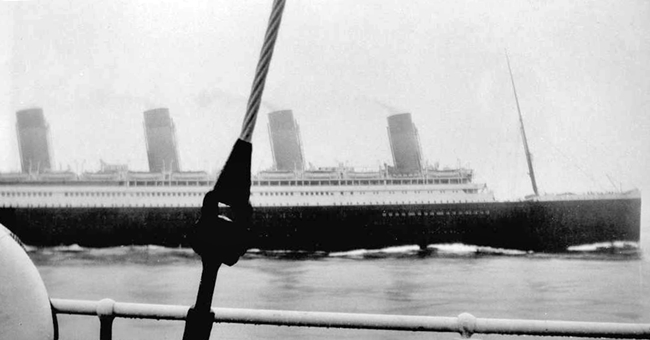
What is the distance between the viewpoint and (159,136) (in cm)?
548

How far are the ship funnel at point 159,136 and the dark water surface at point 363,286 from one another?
1046 millimetres

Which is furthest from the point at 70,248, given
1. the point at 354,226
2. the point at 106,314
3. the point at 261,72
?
the point at 261,72

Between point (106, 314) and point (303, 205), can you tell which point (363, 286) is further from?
point (106, 314)

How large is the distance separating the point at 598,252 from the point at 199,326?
192 inches

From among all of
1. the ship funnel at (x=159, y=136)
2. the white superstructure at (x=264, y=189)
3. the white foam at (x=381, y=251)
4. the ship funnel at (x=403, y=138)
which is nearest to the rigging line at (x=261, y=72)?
the ship funnel at (x=403, y=138)

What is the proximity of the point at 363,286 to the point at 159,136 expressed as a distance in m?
2.56

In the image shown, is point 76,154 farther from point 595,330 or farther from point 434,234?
point 595,330

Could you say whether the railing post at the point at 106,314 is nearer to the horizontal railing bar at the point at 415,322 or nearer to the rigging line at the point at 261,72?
the horizontal railing bar at the point at 415,322

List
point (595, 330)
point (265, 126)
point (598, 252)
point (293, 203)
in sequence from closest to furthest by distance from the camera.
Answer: point (595, 330) < point (598, 252) < point (265, 126) < point (293, 203)

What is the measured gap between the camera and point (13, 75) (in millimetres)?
4773

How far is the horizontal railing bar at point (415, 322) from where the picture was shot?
1.47m

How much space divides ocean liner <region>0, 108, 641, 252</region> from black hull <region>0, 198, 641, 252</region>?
0.07 ft

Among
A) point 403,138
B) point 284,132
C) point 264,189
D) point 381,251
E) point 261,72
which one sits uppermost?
point 284,132

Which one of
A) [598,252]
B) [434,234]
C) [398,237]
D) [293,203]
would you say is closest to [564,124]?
[598,252]
